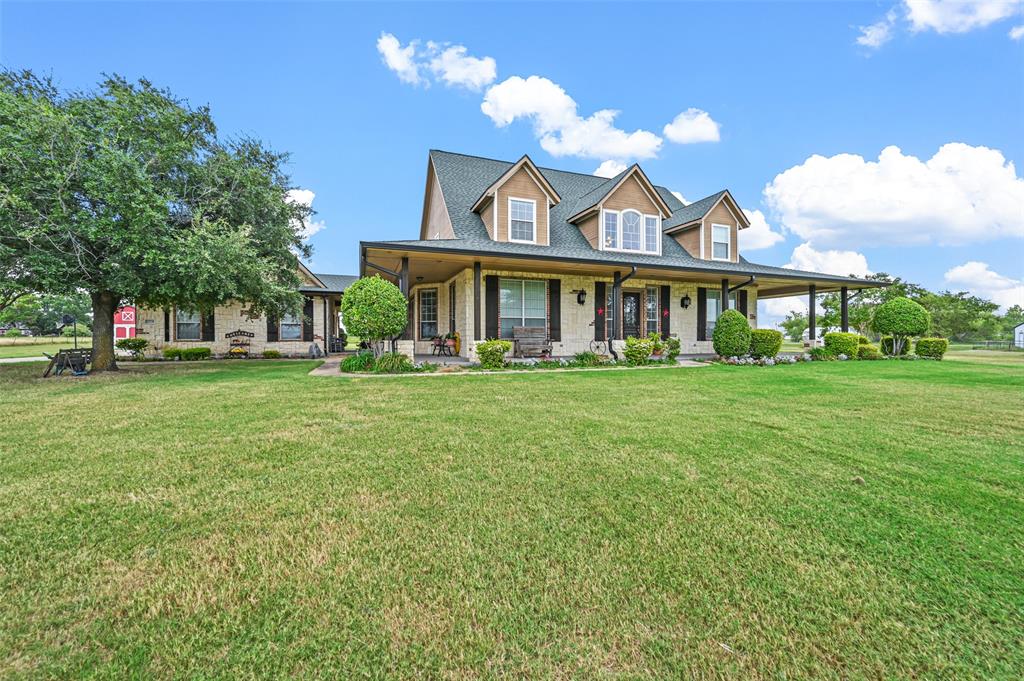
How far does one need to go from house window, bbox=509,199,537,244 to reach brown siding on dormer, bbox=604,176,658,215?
112 inches

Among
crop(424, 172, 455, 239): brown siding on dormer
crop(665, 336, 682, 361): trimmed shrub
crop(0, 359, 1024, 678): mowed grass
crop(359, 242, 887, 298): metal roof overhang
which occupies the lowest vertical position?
crop(0, 359, 1024, 678): mowed grass

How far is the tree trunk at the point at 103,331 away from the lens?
10641 millimetres

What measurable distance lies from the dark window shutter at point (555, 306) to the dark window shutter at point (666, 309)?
4698mm

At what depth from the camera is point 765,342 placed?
13031mm

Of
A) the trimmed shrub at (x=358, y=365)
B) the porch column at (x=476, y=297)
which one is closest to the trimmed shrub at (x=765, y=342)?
the porch column at (x=476, y=297)

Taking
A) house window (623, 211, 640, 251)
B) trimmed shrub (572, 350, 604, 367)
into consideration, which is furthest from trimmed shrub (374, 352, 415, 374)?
house window (623, 211, 640, 251)

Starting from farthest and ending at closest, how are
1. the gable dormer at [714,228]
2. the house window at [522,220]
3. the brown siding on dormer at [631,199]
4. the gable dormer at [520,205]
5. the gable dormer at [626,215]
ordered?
the gable dormer at [714,228]
the brown siding on dormer at [631,199]
the gable dormer at [626,215]
the house window at [522,220]
the gable dormer at [520,205]

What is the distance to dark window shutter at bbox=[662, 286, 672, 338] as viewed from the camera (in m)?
15.6

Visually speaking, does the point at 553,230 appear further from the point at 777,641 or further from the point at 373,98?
the point at 777,641

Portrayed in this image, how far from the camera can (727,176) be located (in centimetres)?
1969

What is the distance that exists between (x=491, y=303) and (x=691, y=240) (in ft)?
30.3

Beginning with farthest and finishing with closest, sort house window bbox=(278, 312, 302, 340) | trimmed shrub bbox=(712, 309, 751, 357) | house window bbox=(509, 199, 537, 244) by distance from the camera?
house window bbox=(278, 312, 302, 340) < house window bbox=(509, 199, 537, 244) < trimmed shrub bbox=(712, 309, 751, 357)

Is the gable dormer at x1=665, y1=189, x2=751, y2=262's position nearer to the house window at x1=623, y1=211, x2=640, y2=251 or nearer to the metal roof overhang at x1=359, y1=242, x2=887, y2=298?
the metal roof overhang at x1=359, y1=242, x2=887, y2=298

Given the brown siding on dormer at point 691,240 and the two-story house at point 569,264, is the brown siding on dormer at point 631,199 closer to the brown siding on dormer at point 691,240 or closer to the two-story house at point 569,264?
the two-story house at point 569,264
